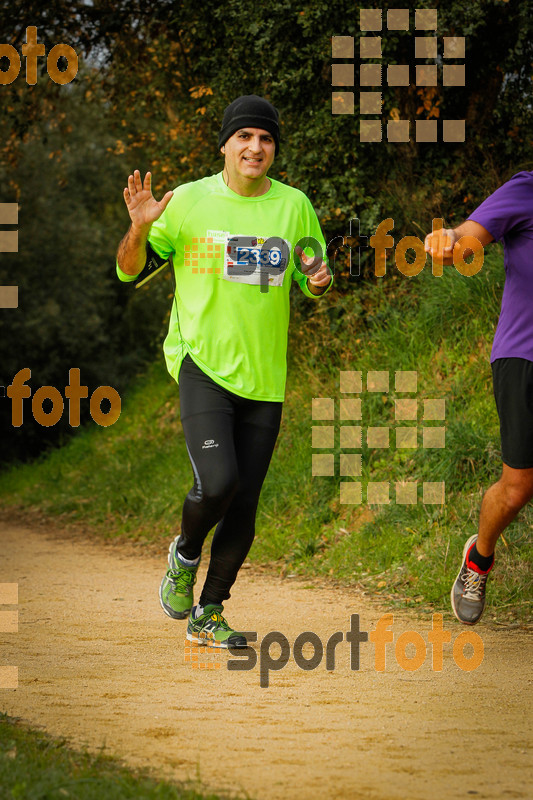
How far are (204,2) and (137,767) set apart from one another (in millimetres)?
9253

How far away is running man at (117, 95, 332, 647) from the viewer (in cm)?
496

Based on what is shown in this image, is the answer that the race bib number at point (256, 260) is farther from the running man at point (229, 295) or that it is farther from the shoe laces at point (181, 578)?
the shoe laces at point (181, 578)

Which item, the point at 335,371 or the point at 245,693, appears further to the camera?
the point at 335,371

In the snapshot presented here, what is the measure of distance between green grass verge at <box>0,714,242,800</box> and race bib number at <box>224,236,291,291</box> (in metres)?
2.34

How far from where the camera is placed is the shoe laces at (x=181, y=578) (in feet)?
17.3

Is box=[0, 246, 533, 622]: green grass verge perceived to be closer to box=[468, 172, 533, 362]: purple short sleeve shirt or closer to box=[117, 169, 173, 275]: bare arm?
box=[468, 172, 533, 362]: purple short sleeve shirt

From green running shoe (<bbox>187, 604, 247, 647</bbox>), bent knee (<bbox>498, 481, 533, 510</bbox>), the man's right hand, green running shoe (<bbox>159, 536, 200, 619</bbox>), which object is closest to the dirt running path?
green running shoe (<bbox>187, 604, 247, 647</bbox>)

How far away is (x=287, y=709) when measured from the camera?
4.13 m

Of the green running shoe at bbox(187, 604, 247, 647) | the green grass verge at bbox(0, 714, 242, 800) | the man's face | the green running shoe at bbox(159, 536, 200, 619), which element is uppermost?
the man's face

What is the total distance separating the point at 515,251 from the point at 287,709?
2.27 meters

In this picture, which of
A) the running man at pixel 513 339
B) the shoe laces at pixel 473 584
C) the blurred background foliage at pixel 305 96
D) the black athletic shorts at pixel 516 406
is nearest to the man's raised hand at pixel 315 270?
the running man at pixel 513 339

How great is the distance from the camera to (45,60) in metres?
13.3

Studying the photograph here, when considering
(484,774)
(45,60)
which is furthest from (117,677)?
(45,60)

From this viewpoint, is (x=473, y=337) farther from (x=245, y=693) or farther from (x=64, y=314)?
(x=64, y=314)
